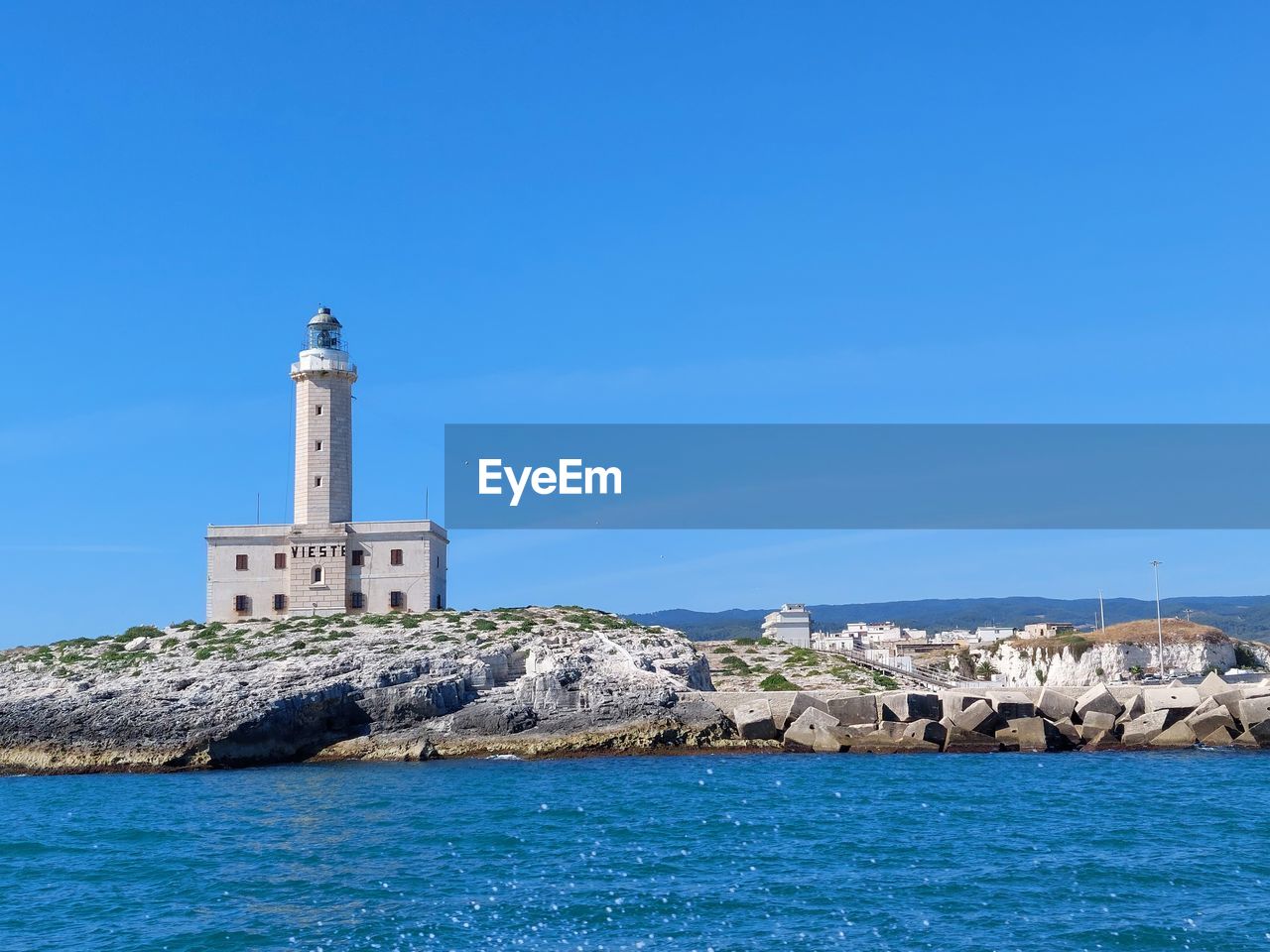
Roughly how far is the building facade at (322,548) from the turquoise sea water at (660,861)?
1935 cm

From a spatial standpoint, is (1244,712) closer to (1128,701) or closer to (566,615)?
(1128,701)

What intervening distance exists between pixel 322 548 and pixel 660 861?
3438cm

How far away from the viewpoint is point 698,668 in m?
43.2

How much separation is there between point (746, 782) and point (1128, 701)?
49.7 feet

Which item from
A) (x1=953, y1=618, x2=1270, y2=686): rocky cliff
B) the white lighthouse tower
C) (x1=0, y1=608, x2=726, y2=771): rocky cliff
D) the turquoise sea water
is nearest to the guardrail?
(x1=0, y1=608, x2=726, y2=771): rocky cliff

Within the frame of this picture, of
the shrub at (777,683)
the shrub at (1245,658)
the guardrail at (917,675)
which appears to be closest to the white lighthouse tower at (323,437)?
the shrub at (777,683)

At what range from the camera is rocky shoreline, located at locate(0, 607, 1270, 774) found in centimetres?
3712

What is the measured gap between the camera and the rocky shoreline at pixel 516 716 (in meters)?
37.1

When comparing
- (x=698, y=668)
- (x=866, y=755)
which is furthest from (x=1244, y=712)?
(x=698, y=668)

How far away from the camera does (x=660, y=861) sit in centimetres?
2039

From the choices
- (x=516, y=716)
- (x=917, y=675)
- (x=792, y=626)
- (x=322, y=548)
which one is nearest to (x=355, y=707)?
(x=516, y=716)

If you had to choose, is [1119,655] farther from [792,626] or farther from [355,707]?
[355,707]

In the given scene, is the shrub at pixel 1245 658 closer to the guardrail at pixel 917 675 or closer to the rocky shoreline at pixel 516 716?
the guardrail at pixel 917 675

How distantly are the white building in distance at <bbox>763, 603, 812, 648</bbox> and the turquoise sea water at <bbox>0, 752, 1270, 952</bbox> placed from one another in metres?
45.9
